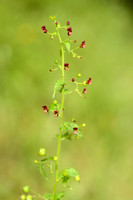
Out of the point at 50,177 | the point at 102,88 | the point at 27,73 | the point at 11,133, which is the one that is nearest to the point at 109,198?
the point at 50,177

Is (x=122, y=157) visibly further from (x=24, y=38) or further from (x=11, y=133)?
(x=24, y=38)

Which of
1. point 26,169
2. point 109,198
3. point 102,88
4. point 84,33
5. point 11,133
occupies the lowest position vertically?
point 109,198

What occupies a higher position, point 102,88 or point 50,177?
point 102,88

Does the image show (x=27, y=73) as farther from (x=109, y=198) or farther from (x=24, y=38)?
(x=109, y=198)

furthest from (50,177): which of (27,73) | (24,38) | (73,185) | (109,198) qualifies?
(24,38)

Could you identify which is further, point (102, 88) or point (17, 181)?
point (102, 88)

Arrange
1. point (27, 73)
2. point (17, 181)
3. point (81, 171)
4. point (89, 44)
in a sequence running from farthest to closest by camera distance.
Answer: point (89, 44)
point (27, 73)
point (81, 171)
point (17, 181)

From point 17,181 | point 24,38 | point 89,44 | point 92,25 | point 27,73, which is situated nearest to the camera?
point 17,181
